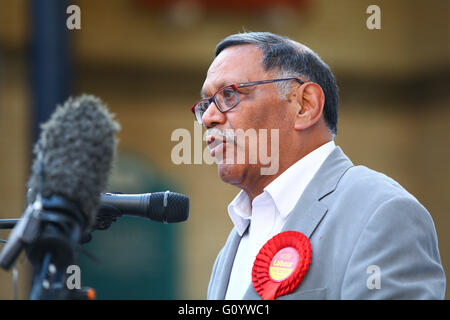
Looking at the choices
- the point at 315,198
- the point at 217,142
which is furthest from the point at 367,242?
the point at 217,142

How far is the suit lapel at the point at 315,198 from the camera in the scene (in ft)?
6.92

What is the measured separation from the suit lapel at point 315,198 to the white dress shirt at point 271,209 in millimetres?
57

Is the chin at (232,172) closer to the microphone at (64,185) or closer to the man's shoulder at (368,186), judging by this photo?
the man's shoulder at (368,186)

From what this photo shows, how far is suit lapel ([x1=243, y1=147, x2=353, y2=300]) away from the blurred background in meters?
4.15

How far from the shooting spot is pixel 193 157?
2908 mm

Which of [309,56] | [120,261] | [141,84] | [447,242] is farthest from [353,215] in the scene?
[447,242]
